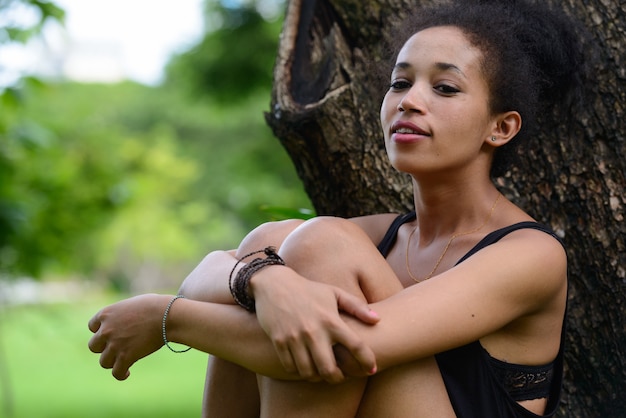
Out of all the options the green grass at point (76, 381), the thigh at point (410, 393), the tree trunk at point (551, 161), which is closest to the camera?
the thigh at point (410, 393)

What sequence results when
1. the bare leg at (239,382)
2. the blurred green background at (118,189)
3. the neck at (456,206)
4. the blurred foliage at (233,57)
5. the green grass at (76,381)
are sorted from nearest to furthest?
the bare leg at (239,382)
the neck at (456,206)
the blurred green background at (118,189)
the green grass at (76,381)
the blurred foliage at (233,57)

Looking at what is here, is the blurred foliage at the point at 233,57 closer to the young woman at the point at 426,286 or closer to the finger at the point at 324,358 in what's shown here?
the young woman at the point at 426,286

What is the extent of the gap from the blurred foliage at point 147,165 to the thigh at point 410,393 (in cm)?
122

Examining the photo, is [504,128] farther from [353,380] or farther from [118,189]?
[118,189]

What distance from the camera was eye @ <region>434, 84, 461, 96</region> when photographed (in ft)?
7.91

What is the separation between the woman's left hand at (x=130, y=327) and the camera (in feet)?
7.73

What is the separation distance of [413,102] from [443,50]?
19 centimetres

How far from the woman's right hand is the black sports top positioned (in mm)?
295

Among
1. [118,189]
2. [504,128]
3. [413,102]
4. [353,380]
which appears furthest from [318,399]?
[118,189]

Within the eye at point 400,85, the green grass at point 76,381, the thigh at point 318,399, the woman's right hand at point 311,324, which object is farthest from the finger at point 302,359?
the green grass at point 76,381

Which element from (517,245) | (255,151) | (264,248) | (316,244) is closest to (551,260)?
(517,245)

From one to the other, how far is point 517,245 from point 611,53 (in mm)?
917

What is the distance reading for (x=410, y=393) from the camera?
215cm

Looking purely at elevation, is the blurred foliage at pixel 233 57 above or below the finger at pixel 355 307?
above
